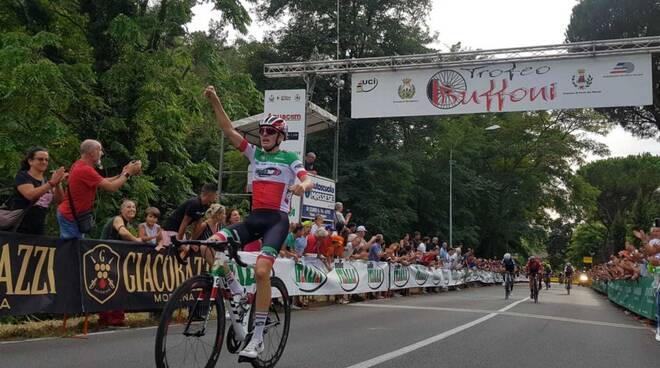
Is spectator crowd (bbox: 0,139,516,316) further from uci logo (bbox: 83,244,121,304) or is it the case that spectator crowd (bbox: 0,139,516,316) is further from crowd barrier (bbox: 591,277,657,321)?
crowd barrier (bbox: 591,277,657,321)

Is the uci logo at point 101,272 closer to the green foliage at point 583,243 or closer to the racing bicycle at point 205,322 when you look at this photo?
the racing bicycle at point 205,322

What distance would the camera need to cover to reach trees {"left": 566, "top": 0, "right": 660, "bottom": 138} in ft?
99.4

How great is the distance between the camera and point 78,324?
9031 mm

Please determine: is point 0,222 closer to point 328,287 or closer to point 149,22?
point 328,287

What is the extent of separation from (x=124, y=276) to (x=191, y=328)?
4.81m

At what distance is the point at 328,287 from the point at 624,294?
9.85m

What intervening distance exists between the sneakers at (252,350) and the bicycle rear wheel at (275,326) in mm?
146

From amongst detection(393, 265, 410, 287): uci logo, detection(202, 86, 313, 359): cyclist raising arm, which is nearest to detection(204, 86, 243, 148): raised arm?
detection(202, 86, 313, 359): cyclist raising arm

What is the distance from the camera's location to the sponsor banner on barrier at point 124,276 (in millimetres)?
8359

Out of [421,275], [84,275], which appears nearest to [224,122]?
[84,275]

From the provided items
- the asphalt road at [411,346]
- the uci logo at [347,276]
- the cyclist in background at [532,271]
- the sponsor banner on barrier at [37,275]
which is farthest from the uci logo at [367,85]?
the sponsor banner on barrier at [37,275]

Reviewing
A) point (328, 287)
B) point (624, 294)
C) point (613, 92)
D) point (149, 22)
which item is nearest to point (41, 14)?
point (149, 22)

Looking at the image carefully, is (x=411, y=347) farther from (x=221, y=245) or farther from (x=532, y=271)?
(x=532, y=271)

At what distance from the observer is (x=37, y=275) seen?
7.63m
